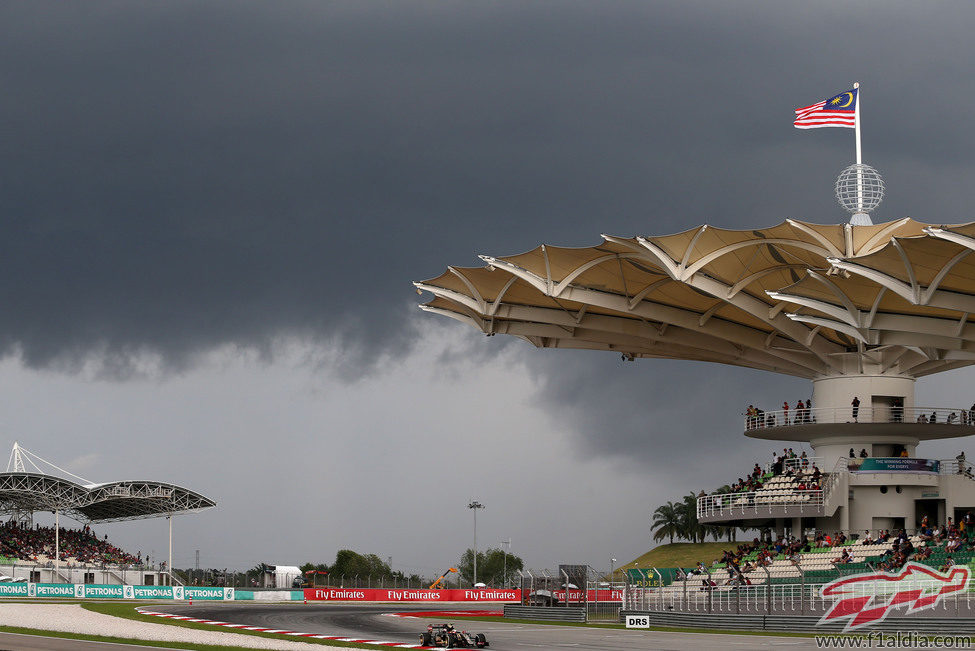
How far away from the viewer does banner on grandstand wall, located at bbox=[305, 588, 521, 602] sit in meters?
87.4

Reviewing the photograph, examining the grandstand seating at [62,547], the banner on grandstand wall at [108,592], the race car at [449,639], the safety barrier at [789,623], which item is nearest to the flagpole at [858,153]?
the safety barrier at [789,623]

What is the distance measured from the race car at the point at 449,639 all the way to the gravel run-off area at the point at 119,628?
3.08m

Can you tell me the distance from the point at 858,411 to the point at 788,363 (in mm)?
4780

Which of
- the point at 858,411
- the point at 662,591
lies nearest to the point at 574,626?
the point at 662,591

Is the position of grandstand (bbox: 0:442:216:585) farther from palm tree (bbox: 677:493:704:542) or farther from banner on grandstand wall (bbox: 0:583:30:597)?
palm tree (bbox: 677:493:704:542)

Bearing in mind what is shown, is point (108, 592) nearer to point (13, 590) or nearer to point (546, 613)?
point (13, 590)

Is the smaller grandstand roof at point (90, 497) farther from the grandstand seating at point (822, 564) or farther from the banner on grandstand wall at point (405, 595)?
the grandstand seating at point (822, 564)

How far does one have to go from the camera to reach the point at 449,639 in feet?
111

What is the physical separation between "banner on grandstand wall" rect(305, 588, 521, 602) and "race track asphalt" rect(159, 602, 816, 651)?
1110 inches

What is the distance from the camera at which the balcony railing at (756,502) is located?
57.9 metres

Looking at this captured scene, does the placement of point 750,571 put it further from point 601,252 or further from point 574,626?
point 601,252

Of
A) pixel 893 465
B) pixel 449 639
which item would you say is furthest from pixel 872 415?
pixel 449 639

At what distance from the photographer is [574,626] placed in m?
49.0

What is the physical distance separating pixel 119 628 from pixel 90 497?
50862 millimetres
